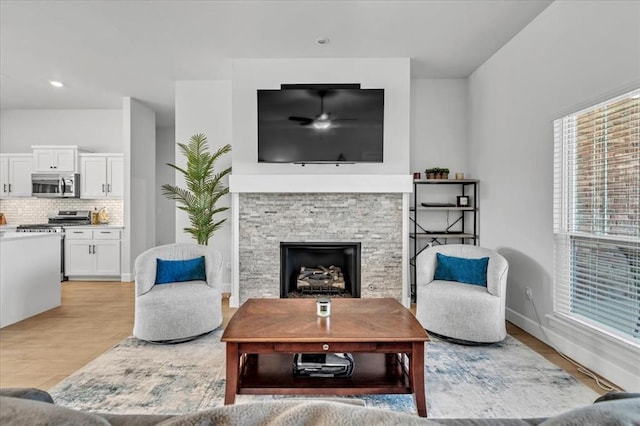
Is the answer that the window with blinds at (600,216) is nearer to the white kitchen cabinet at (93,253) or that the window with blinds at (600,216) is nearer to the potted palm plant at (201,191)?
the potted palm plant at (201,191)

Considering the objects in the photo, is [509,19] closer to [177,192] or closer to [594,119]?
[594,119]

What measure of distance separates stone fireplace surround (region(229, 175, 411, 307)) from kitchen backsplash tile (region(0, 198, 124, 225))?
328 cm

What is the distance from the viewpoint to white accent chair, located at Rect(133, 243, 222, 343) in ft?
9.78

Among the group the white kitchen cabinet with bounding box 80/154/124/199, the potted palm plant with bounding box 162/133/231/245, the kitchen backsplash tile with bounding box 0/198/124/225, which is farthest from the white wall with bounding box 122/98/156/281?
the potted palm plant with bounding box 162/133/231/245

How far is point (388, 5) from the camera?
10.0 feet

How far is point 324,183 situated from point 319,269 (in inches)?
43.8

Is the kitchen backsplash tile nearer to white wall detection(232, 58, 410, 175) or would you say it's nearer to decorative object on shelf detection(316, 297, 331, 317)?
white wall detection(232, 58, 410, 175)

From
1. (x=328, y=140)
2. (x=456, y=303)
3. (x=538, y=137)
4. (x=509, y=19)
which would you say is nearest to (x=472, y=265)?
(x=456, y=303)

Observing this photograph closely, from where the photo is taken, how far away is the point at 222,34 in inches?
141

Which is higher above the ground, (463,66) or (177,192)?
(463,66)

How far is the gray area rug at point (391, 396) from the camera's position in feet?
6.71

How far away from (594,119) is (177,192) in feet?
14.7

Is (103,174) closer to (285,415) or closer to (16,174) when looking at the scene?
(16,174)

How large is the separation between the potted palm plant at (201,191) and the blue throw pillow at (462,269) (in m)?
2.70
